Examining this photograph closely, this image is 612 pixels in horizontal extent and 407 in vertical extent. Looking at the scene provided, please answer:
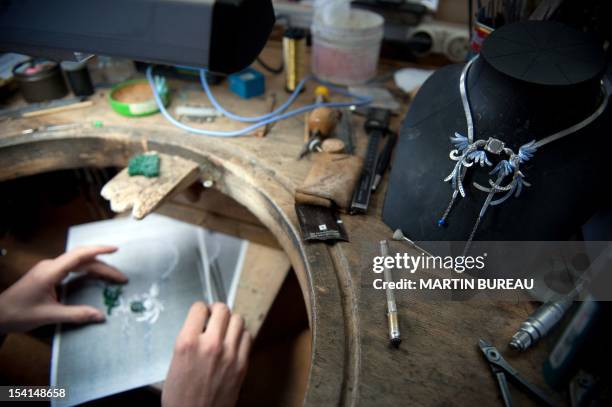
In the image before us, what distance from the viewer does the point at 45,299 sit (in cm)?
80

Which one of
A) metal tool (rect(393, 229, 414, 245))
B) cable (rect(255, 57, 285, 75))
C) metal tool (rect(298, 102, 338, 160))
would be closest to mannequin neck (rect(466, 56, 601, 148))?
metal tool (rect(393, 229, 414, 245))

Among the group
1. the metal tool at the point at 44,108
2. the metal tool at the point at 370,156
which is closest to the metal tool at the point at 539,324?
the metal tool at the point at 370,156

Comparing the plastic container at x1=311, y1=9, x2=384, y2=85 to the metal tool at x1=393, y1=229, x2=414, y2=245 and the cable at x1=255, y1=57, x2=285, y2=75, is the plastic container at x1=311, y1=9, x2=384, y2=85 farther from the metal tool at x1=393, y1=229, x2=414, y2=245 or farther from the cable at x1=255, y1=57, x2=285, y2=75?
the metal tool at x1=393, y1=229, x2=414, y2=245

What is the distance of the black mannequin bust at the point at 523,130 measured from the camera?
492 millimetres

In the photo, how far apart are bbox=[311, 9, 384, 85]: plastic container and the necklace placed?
0.57 metres

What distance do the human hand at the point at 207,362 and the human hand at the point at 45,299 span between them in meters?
0.27

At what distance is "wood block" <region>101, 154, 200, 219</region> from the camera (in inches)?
29.0

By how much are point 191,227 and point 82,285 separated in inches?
11.9

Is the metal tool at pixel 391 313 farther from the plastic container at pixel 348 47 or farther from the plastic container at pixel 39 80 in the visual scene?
the plastic container at pixel 39 80

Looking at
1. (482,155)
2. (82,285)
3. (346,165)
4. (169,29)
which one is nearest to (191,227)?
(82,285)

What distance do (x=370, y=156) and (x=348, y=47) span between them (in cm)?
42

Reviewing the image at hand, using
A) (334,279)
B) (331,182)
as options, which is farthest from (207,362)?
(331,182)

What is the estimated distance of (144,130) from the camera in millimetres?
898

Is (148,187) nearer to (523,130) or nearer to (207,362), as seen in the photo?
(207,362)
